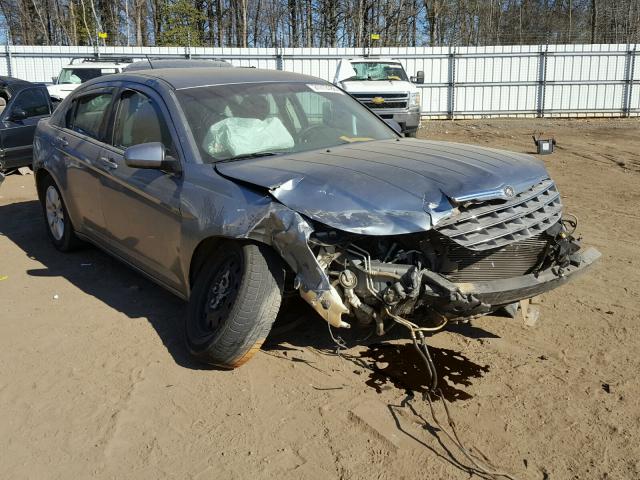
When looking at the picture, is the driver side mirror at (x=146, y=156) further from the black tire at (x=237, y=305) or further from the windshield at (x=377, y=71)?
the windshield at (x=377, y=71)

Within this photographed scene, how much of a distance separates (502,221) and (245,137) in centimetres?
179

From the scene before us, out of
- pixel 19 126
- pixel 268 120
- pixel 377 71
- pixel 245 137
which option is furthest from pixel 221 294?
pixel 377 71

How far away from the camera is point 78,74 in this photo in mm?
→ 16562

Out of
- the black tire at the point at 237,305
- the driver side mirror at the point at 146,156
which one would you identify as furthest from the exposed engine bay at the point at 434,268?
the driver side mirror at the point at 146,156

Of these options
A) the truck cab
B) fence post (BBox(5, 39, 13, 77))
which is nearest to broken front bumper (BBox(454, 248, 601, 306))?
the truck cab

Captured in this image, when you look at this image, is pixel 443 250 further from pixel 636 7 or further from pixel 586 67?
pixel 636 7

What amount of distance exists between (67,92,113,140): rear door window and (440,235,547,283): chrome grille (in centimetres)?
323

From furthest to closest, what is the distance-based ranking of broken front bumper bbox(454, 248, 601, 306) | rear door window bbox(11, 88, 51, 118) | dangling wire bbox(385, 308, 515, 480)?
rear door window bbox(11, 88, 51, 118), broken front bumper bbox(454, 248, 601, 306), dangling wire bbox(385, 308, 515, 480)

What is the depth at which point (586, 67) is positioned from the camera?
21938 mm

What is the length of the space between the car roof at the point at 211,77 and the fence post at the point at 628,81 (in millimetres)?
20164

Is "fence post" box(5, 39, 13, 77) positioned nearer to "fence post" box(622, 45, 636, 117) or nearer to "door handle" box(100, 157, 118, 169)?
"door handle" box(100, 157, 118, 169)

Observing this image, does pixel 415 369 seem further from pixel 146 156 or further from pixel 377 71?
pixel 377 71

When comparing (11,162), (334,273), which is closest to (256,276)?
(334,273)

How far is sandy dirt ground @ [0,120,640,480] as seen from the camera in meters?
2.95
